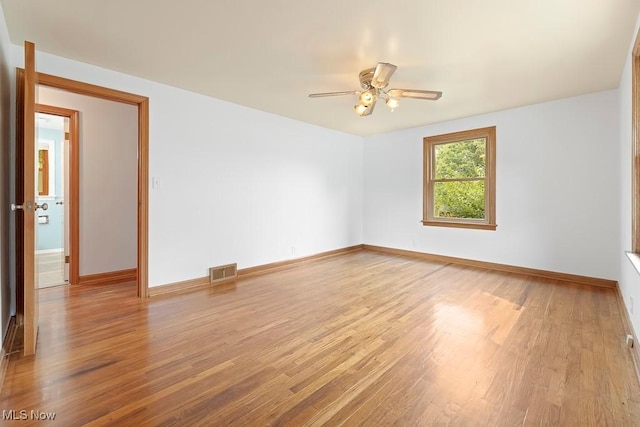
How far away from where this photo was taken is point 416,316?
9.14ft

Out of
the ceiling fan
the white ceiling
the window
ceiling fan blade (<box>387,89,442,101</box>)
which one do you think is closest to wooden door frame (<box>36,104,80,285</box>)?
the white ceiling

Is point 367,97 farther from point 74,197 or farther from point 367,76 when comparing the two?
point 74,197

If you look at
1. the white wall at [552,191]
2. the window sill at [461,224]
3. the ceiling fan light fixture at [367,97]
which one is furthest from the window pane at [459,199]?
the ceiling fan light fixture at [367,97]

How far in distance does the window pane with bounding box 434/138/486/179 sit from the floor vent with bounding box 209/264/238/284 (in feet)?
12.5

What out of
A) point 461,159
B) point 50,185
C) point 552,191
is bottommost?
point 552,191

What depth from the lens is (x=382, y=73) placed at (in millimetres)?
2602

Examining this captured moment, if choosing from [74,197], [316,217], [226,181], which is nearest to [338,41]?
[226,181]

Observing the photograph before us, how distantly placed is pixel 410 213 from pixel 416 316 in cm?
314

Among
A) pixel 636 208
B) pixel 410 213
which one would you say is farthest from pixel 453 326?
pixel 410 213

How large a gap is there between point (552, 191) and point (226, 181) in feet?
14.7

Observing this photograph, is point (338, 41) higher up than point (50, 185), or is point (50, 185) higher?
point (338, 41)

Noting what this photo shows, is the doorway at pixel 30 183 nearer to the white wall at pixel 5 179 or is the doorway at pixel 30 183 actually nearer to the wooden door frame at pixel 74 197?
the white wall at pixel 5 179

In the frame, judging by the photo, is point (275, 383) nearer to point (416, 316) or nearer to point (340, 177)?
point (416, 316)

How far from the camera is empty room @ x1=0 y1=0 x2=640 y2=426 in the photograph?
5.80 feet
